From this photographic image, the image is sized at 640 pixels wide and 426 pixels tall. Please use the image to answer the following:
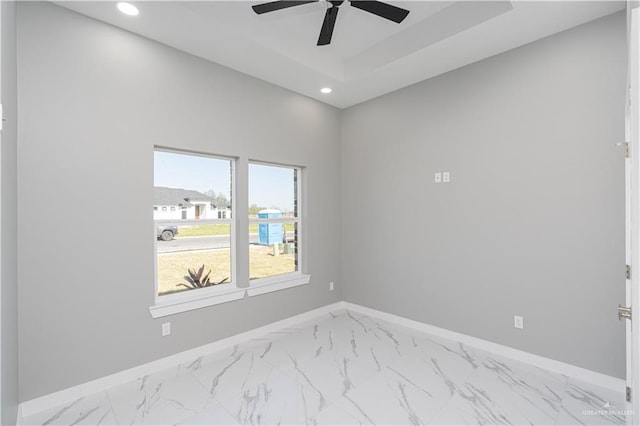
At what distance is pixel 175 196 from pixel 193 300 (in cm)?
101

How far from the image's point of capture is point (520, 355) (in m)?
2.76

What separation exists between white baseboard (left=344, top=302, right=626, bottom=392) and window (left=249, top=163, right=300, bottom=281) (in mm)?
1433

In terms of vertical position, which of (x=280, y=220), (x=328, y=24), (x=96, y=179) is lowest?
(x=280, y=220)

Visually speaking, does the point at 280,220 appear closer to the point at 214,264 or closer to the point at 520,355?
the point at 214,264

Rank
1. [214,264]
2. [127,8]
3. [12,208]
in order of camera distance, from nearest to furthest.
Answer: [12,208]
[127,8]
[214,264]

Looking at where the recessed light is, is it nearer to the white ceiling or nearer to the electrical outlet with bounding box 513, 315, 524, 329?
the white ceiling

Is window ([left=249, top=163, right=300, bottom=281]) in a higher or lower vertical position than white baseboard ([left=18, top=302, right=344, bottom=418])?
higher


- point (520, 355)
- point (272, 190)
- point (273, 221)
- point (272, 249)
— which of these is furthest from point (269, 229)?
point (520, 355)

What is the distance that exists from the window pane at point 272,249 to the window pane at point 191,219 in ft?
1.03

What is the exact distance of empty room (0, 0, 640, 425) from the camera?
6.97 feet

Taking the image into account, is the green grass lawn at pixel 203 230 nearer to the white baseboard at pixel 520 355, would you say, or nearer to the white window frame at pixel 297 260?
the white window frame at pixel 297 260

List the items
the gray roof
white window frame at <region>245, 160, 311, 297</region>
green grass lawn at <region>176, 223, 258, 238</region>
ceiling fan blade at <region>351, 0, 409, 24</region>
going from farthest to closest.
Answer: white window frame at <region>245, 160, 311, 297</region>, green grass lawn at <region>176, 223, 258, 238</region>, the gray roof, ceiling fan blade at <region>351, 0, 409, 24</region>

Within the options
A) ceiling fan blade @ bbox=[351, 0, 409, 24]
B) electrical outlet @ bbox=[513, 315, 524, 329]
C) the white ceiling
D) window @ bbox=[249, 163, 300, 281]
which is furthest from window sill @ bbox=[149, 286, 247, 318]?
ceiling fan blade @ bbox=[351, 0, 409, 24]

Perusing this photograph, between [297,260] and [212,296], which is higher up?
[297,260]
